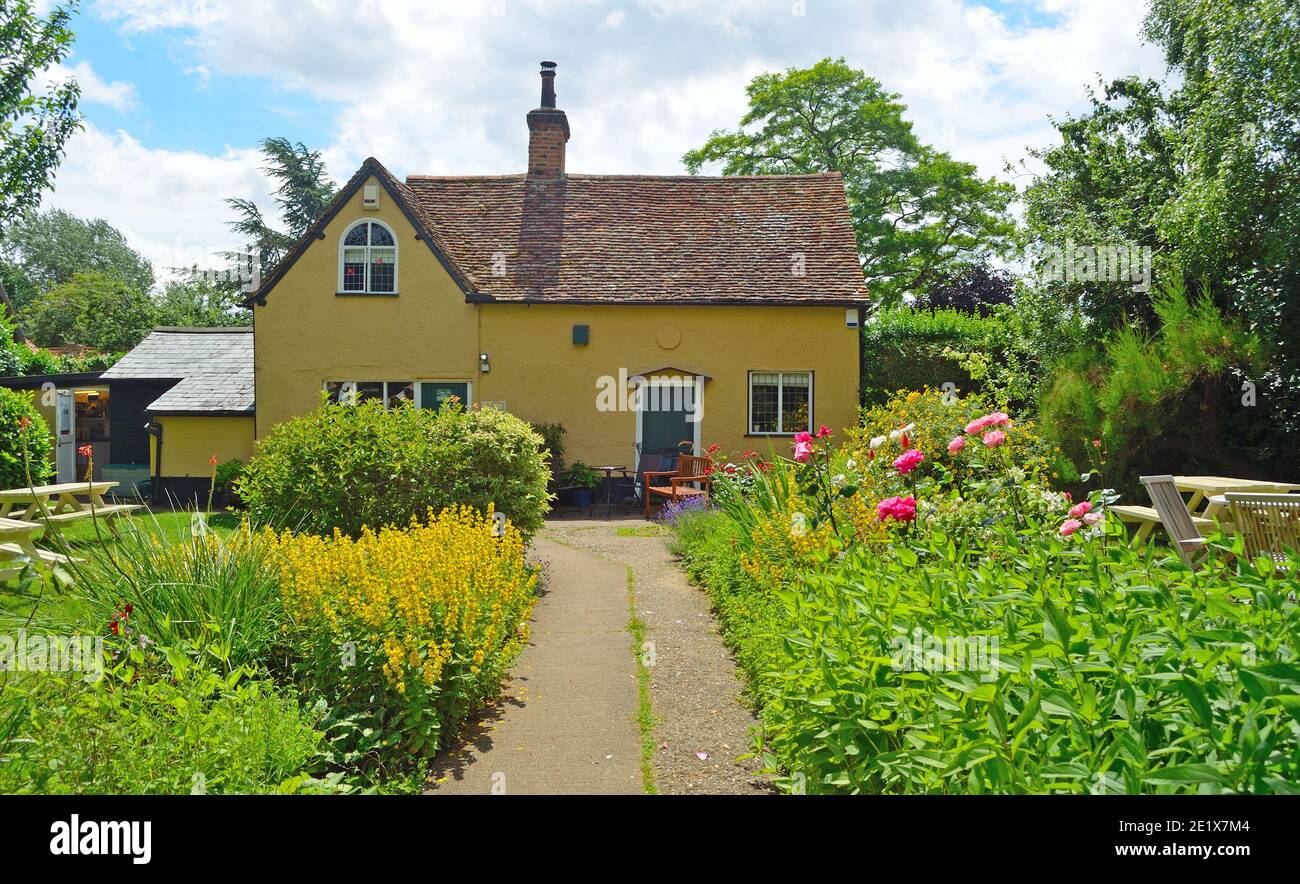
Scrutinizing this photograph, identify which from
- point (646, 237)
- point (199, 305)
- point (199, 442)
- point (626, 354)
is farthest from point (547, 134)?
point (199, 305)

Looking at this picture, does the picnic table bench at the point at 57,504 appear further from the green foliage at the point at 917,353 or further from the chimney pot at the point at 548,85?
the green foliage at the point at 917,353

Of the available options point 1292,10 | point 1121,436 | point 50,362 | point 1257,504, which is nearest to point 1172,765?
point 1257,504

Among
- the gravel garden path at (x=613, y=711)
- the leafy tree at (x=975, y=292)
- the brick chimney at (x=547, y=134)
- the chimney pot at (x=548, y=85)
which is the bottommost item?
the gravel garden path at (x=613, y=711)

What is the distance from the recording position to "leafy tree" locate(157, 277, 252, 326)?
40562mm

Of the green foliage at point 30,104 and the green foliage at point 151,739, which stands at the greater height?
the green foliage at point 30,104

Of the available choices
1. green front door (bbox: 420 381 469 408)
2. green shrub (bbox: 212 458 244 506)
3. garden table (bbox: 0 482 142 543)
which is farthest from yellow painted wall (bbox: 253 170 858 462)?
garden table (bbox: 0 482 142 543)

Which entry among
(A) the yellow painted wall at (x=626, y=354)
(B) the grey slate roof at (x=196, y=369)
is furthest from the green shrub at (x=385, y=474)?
(B) the grey slate roof at (x=196, y=369)

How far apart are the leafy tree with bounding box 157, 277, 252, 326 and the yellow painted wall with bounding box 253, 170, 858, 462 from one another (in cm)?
2384

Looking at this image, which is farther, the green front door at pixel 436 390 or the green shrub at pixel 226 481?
the green front door at pixel 436 390

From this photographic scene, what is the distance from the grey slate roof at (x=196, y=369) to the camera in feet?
60.8

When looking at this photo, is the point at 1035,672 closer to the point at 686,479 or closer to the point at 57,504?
the point at 57,504

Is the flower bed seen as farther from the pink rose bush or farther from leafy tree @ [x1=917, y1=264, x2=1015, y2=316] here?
leafy tree @ [x1=917, y1=264, x2=1015, y2=316]

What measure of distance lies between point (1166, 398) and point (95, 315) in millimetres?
43563

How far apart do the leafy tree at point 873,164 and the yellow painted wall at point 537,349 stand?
15.0 m
